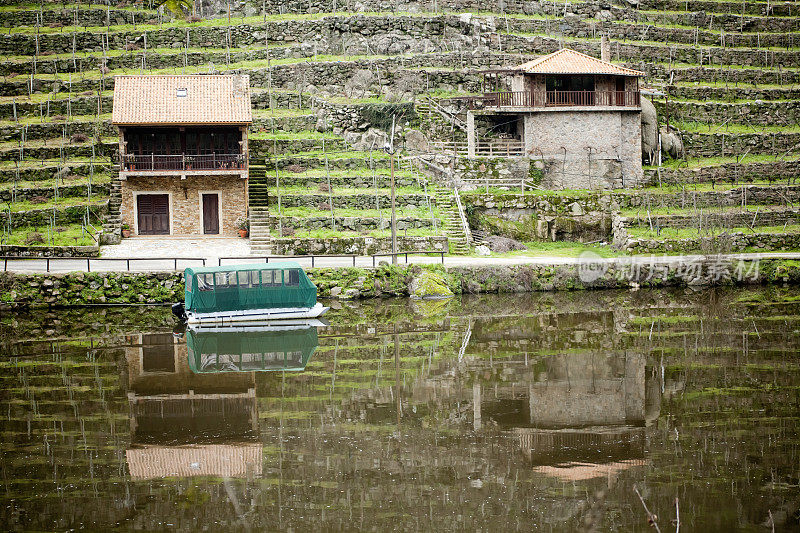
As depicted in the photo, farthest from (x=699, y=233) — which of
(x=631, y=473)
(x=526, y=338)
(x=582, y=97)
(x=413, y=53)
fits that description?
(x=631, y=473)

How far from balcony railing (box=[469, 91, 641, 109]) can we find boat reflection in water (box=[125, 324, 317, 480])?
2154 centimetres

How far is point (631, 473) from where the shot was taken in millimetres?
20203

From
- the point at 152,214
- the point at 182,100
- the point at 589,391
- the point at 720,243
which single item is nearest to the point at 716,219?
the point at 720,243

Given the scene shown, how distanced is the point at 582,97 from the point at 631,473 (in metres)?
34.6

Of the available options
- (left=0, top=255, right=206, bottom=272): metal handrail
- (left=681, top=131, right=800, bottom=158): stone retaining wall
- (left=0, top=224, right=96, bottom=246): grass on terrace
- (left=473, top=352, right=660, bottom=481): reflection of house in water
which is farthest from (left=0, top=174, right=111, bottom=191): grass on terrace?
(left=681, top=131, right=800, bottom=158): stone retaining wall

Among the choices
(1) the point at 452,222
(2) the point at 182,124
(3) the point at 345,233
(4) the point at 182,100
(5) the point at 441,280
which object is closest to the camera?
(5) the point at 441,280

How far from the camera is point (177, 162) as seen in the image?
47.5m

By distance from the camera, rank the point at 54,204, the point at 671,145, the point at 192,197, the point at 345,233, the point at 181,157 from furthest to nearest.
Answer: the point at 671,145 < the point at 192,197 < the point at 181,157 < the point at 54,204 < the point at 345,233

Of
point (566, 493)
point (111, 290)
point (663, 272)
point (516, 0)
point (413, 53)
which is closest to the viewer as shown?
point (566, 493)

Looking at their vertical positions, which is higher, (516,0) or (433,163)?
(516,0)

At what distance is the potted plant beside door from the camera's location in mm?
46812

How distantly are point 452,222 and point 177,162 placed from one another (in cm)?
1280

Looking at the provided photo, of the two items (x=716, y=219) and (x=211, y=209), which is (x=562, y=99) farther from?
(x=211, y=209)

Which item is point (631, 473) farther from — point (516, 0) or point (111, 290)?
point (516, 0)
